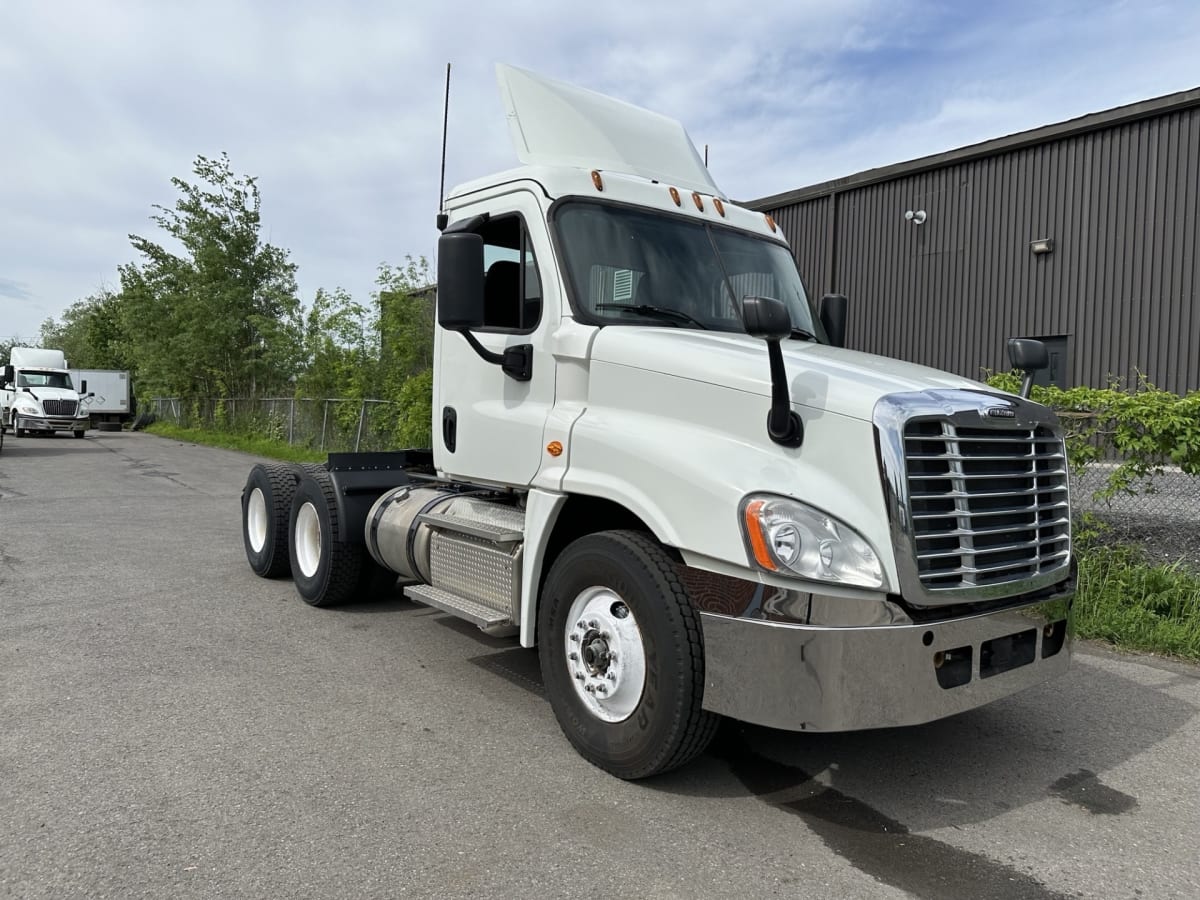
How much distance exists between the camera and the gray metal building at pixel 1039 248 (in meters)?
15.0

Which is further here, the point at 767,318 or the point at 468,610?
the point at 468,610

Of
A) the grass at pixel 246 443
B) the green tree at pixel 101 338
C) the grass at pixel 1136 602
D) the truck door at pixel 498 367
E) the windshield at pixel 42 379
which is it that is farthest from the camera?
the green tree at pixel 101 338

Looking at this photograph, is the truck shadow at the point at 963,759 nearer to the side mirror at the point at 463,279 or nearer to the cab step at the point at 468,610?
the cab step at the point at 468,610

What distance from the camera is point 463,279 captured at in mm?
4113

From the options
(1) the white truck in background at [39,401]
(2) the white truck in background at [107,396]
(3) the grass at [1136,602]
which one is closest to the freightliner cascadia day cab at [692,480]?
(3) the grass at [1136,602]

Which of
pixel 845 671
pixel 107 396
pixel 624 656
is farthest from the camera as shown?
pixel 107 396

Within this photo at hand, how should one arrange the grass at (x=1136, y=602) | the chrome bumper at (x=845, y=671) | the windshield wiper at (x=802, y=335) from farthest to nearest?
the grass at (x=1136, y=602)
the windshield wiper at (x=802, y=335)
the chrome bumper at (x=845, y=671)

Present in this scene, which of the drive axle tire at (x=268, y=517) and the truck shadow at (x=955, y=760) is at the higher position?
the drive axle tire at (x=268, y=517)

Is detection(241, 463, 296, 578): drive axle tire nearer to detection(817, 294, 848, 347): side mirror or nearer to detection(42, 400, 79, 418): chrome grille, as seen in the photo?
detection(817, 294, 848, 347): side mirror

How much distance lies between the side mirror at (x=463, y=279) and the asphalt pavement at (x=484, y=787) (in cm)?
192

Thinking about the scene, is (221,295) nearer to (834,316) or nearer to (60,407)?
(60,407)

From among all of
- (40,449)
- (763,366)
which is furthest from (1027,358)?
(40,449)

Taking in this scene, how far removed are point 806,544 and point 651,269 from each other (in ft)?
5.93

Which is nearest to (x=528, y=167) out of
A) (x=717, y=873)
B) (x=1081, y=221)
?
(x=717, y=873)
